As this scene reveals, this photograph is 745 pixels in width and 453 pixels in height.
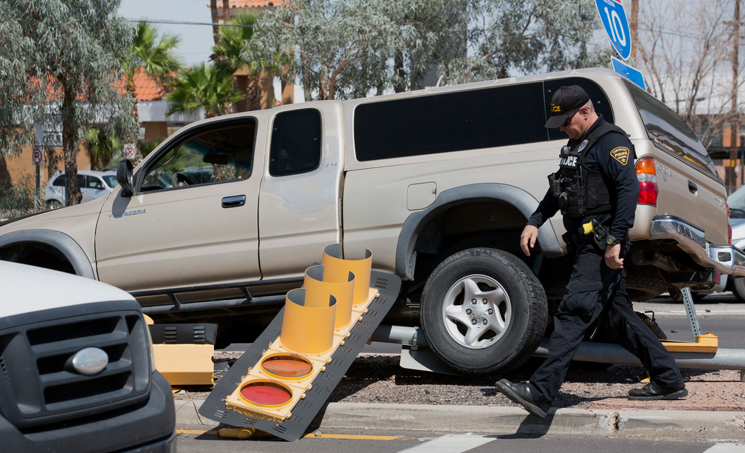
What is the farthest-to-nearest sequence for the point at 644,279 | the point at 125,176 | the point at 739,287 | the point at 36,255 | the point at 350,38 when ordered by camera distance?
1. the point at 350,38
2. the point at 739,287
3. the point at 36,255
4. the point at 125,176
5. the point at 644,279

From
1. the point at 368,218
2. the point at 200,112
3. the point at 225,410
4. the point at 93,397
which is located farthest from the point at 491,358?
the point at 200,112

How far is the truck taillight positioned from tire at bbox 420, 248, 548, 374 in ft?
2.87

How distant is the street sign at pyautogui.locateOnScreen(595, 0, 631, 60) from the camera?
8805 mm

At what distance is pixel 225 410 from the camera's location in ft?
14.9

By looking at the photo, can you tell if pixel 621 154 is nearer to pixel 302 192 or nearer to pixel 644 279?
pixel 644 279

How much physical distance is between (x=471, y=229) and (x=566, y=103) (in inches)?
59.4

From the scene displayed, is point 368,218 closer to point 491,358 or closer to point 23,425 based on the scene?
point 491,358

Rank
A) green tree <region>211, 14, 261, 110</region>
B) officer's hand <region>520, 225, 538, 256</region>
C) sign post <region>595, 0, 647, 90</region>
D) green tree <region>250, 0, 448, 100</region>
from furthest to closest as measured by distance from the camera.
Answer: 1. green tree <region>211, 14, 261, 110</region>
2. green tree <region>250, 0, 448, 100</region>
3. sign post <region>595, 0, 647, 90</region>
4. officer's hand <region>520, 225, 538, 256</region>

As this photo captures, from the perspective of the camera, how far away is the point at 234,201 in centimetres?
604

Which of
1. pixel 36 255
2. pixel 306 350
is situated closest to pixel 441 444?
pixel 306 350

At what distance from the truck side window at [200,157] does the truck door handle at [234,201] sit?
345 mm

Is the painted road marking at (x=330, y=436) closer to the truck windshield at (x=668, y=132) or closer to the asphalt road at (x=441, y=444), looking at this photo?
the asphalt road at (x=441, y=444)

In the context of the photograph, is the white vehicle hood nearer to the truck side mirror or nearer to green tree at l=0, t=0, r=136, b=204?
the truck side mirror

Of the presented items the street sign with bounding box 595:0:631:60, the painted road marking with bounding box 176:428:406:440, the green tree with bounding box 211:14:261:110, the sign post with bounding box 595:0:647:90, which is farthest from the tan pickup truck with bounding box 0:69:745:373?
the green tree with bounding box 211:14:261:110
